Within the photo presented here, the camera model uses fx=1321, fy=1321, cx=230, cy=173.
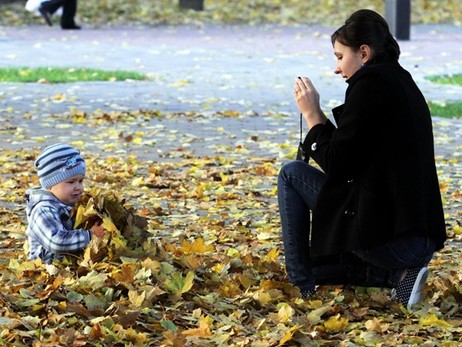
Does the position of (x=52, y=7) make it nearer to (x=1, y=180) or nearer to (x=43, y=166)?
(x=1, y=180)

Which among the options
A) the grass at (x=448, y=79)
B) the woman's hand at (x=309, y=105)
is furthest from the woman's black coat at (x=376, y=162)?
the grass at (x=448, y=79)

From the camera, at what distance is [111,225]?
18.8ft

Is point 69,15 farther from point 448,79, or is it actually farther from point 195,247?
point 195,247

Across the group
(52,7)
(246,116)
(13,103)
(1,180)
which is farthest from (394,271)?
(52,7)

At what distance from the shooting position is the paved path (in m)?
13.2

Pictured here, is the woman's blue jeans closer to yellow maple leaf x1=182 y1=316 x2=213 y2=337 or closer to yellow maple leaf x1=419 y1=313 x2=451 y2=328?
yellow maple leaf x1=419 y1=313 x2=451 y2=328

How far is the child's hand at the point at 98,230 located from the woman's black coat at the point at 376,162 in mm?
1062

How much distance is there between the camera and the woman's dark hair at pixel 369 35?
17.3 feet

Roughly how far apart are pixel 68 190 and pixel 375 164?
1421 millimetres

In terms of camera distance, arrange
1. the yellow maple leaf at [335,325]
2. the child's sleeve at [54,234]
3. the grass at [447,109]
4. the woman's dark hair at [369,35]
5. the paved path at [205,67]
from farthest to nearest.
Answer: the paved path at [205,67] < the grass at [447,109] < the child's sleeve at [54,234] < the woman's dark hair at [369,35] < the yellow maple leaf at [335,325]

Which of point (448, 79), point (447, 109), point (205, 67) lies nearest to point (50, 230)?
point (447, 109)

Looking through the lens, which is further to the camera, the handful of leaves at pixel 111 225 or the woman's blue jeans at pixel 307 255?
the handful of leaves at pixel 111 225

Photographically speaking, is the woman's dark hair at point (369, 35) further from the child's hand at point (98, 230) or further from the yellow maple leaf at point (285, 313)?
the child's hand at point (98, 230)

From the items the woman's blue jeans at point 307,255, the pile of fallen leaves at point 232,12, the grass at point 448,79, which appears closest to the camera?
the woman's blue jeans at point 307,255
